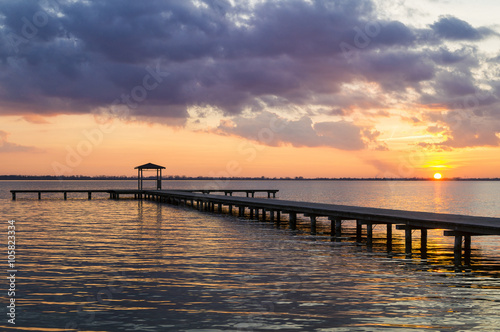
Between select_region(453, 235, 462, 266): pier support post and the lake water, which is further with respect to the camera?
select_region(453, 235, 462, 266): pier support post

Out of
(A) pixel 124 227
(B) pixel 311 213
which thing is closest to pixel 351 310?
(B) pixel 311 213

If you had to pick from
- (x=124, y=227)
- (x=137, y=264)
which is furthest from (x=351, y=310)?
(x=124, y=227)

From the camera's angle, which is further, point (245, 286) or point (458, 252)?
point (458, 252)

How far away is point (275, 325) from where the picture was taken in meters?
9.74

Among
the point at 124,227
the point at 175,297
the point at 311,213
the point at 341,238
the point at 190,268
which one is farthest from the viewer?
the point at 124,227

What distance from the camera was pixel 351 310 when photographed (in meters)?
10.8

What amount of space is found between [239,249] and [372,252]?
193 inches

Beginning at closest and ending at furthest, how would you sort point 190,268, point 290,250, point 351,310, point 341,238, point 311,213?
point 351,310, point 190,268, point 290,250, point 341,238, point 311,213

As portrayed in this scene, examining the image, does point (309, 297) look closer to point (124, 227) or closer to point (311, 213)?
point (311, 213)

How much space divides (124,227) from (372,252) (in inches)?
608

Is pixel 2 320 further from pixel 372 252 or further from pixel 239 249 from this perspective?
pixel 372 252

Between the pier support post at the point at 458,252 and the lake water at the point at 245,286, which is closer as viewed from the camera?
the lake water at the point at 245,286

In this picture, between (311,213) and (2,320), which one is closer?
(2,320)

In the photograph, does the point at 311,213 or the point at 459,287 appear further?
the point at 311,213
